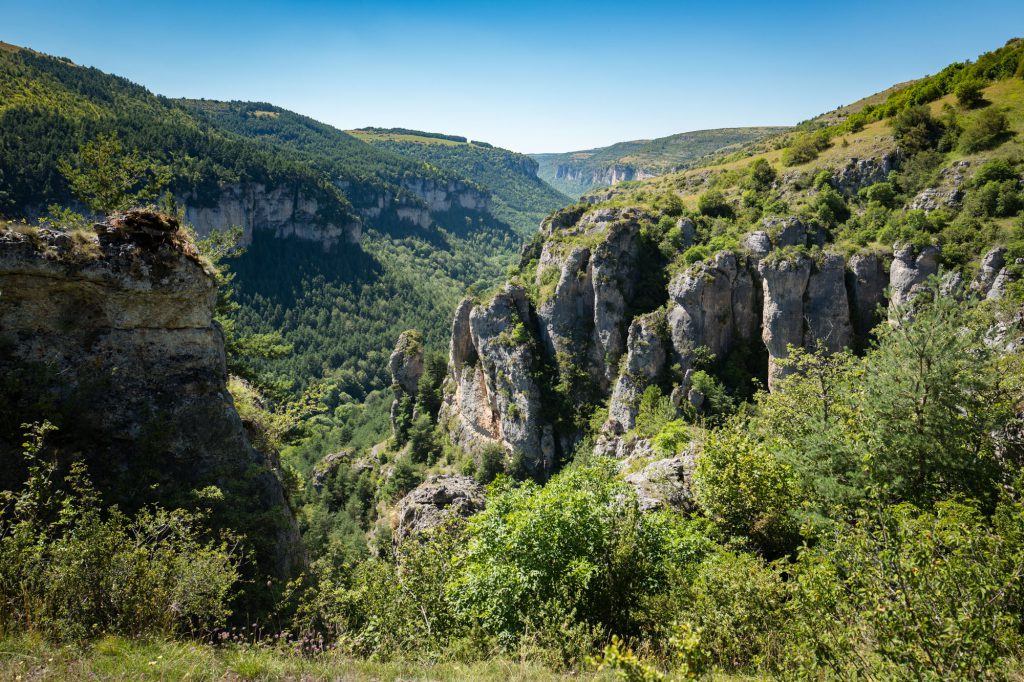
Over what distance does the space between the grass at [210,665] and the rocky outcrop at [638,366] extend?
2594 centimetres

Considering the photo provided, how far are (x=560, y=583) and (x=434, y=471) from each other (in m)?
37.3

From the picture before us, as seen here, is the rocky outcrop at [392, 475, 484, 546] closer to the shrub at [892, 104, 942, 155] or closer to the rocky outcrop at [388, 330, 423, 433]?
the rocky outcrop at [388, 330, 423, 433]

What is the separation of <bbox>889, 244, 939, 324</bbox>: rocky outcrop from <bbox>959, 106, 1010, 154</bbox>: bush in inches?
377

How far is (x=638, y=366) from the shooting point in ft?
101

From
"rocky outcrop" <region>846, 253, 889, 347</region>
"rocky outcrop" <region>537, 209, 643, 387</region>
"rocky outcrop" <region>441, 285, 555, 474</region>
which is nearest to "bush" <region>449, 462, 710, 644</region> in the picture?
"rocky outcrop" <region>537, 209, 643, 387</region>

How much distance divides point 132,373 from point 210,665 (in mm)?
8025

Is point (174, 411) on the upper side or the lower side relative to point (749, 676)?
upper

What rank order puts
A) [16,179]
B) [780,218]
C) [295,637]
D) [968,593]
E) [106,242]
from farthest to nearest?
1. [16,179]
2. [780,218]
3. [106,242]
4. [295,637]
5. [968,593]

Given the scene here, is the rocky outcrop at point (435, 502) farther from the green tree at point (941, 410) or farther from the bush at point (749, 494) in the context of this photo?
the green tree at point (941, 410)

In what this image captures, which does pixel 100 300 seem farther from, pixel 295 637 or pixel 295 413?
pixel 295 637

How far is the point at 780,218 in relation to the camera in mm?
30891

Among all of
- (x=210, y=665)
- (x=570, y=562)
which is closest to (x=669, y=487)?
(x=570, y=562)

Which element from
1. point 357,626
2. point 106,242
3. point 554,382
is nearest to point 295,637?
point 357,626

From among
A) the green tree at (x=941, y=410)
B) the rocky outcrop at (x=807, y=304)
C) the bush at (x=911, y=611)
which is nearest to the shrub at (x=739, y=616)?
the bush at (x=911, y=611)
